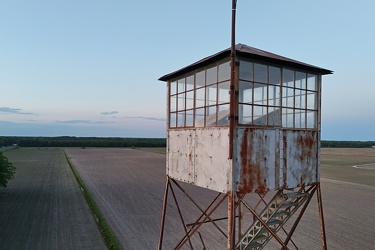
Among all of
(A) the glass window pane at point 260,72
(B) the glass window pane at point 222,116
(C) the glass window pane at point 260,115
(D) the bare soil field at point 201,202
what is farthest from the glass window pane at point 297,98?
(D) the bare soil field at point 201,202

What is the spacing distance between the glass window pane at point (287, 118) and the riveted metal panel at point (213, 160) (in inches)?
93.8

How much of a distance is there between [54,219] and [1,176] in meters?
13.6

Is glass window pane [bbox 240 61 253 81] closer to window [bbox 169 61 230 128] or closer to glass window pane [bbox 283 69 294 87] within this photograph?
window [bbox 169 61 230 128]

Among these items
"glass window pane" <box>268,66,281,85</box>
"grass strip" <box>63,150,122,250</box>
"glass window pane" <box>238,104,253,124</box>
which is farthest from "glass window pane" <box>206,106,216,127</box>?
"grass strip" <box>63,150,122,250</box>

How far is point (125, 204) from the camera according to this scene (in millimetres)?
26766

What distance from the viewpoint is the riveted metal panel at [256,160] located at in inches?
349

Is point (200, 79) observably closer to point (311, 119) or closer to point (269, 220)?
point (311, 119)

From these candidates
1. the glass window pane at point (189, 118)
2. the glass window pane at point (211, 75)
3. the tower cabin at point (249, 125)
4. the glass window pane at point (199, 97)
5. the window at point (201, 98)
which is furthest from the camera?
the glass window pane at point (189, 118)

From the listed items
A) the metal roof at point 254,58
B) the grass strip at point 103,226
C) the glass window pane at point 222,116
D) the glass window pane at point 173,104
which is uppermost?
the metal roof at point 254,58

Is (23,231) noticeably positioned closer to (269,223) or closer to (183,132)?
(183,132)

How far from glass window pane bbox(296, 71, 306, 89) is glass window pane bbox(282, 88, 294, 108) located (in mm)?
359

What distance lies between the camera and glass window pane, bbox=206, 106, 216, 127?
1004cm

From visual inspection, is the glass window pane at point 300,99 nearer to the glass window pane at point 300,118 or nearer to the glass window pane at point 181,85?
the glass window pane at point 300,118

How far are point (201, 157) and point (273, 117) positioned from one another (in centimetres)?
268
